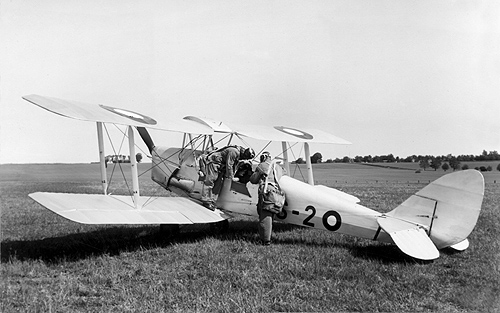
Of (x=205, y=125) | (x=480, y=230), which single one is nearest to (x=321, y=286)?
(x=205, y=125)

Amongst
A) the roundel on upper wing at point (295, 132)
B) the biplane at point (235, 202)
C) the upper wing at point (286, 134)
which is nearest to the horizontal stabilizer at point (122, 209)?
the biplane at point (235, 202)

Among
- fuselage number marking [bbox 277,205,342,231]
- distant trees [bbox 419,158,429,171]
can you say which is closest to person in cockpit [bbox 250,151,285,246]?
fuselage number marking [bbox 277,205,342,231]

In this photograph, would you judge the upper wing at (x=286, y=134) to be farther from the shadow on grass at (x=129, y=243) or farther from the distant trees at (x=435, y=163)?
the distant trees at (x=435, y=163)

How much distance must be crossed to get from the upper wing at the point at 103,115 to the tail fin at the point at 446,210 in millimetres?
3804

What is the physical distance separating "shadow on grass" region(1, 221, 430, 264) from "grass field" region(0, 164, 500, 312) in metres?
0.02

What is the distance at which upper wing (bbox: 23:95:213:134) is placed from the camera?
5.39 m

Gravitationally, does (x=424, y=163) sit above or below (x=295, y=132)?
below

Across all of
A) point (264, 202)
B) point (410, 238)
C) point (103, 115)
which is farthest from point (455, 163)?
point (103, 115)

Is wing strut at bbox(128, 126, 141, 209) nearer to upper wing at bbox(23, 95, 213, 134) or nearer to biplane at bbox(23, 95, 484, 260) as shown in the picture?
biplane at bbox(23, 95, 484, 260)

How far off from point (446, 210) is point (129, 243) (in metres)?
5.46

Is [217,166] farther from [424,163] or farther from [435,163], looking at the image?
[424,163]

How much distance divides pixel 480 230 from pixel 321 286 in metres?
5.55

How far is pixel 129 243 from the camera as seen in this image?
7.18 m

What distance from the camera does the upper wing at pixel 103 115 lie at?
539cm
